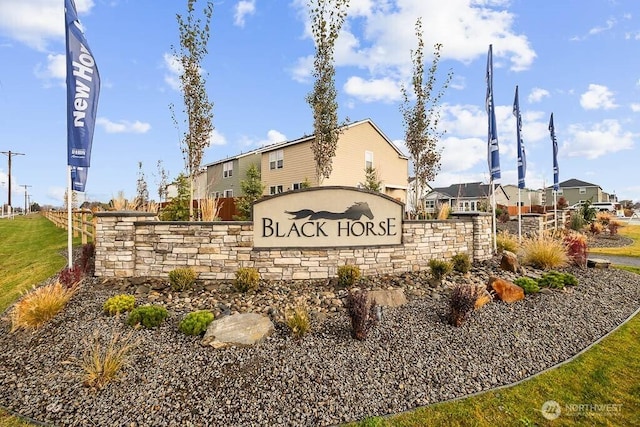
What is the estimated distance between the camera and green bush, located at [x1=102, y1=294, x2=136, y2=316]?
5816 millimetres

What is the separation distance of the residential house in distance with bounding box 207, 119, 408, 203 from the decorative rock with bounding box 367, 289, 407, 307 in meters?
13.7

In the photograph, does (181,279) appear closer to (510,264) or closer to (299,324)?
(299,324)

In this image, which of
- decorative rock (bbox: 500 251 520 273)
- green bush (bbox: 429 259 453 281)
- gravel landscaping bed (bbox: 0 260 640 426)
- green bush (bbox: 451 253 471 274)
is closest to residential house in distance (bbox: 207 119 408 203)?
green bush (bbox: 451 253 471 274)

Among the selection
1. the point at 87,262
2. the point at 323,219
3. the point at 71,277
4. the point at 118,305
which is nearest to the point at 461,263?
the point at 323,219

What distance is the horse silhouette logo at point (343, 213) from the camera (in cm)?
785

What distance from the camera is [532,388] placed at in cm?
421

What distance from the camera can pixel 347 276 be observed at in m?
7.29

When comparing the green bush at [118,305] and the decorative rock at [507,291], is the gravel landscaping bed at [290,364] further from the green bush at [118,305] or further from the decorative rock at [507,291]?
the decorative rock at [507,291]

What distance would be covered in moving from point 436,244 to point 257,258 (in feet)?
16.4

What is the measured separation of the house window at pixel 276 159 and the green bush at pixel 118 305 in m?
18.5

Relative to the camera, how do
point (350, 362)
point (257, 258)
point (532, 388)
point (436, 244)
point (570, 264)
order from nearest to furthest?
point (532, 388) < point (350, 362) < point (257, 258) < point (436, 244) < point (570, 264)

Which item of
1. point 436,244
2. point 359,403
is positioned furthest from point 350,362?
point 436,244

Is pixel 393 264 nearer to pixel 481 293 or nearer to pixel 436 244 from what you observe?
pixel 436 244

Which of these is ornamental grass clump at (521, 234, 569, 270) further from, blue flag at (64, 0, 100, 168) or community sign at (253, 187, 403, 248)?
blue flag at (64, 0, 100, 168)
